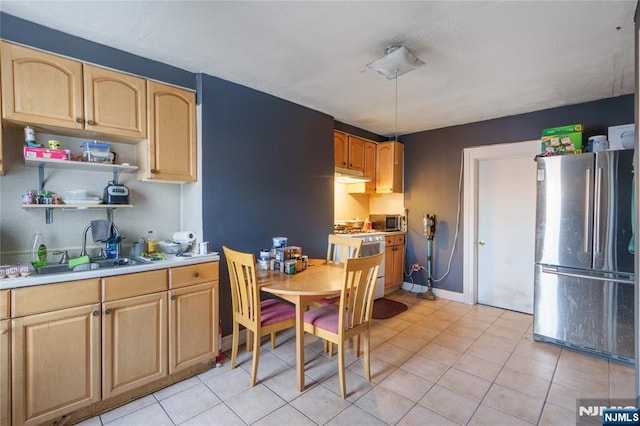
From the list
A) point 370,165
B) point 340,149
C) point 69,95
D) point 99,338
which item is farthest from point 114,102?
point 370,165

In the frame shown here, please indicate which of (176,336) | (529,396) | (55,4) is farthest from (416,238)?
(55,4)

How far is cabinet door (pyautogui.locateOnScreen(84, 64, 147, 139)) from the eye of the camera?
2.06 metres

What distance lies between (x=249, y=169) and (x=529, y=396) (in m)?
2.94

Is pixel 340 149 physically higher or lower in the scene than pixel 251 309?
higher

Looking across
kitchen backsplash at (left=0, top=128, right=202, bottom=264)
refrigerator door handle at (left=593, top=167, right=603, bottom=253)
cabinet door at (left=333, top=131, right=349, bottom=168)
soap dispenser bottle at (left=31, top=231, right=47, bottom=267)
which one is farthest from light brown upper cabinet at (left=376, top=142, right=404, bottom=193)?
soap dispenser bottle at (left=31, top=231, right=47, bottom=267)

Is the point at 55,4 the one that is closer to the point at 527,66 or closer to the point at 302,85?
the point at 302,85

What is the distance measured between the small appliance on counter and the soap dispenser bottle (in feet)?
1.50

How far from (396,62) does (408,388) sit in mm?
2455

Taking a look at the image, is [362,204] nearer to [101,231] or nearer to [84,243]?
[101,231]

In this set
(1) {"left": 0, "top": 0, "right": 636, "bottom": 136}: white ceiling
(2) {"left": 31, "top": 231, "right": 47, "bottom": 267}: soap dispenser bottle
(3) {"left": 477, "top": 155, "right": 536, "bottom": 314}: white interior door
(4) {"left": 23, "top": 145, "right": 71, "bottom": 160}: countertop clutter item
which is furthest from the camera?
(3) {"left": 477, "top": 155, "right": 536, "bottom": 314}: white interior door

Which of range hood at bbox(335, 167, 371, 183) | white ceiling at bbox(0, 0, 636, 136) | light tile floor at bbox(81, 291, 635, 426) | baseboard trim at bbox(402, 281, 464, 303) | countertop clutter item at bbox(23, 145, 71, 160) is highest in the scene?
white ceiling at bbox(0, 0, 636, 136)

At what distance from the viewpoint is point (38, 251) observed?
198 centimetres

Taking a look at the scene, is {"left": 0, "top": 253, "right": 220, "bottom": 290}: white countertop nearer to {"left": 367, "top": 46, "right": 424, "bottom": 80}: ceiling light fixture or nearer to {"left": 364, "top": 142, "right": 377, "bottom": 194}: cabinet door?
{"left": 367, "top": 46, "right": 424, "bottom": 80}: ceiling light fixture

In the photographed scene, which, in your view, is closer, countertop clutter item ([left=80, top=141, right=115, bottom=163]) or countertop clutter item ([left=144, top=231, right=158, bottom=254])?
countertop clutter item ([left=80, top=141, right=115, bottom=163])
